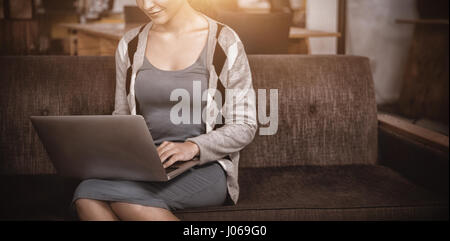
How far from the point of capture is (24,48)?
3.84 meters

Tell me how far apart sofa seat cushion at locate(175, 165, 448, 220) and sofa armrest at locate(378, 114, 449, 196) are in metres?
0.04

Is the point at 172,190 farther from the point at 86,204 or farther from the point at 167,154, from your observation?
the point at 86,204

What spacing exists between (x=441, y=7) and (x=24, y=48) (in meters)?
3.50

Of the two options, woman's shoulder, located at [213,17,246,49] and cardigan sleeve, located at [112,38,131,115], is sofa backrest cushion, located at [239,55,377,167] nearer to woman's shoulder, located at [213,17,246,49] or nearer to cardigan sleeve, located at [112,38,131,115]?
woman's shoulder, located at [213,17,246,49]

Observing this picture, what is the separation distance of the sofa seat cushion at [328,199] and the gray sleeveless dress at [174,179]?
6cm

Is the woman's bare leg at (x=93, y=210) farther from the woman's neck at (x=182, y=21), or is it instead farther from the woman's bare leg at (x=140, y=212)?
the woman's neck at (x=182, y=21)

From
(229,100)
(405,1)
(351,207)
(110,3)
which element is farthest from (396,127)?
(110,3)

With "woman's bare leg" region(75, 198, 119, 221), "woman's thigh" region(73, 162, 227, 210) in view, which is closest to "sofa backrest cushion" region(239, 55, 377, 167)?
"woman's thigh" region(73, 162, 227, 210)

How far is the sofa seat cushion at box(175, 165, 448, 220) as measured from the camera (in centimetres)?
151

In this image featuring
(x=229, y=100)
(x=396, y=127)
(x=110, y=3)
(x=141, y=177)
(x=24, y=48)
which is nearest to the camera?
(x=141, y=177)

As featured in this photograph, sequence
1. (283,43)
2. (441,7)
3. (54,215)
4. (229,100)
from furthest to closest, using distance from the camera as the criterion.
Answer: (441,7), (283,43), (229,100), (54,215)

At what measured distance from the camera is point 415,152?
1751 mm

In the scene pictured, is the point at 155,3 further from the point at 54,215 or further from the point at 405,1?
the point at 405,1

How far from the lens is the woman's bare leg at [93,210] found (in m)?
1.33
